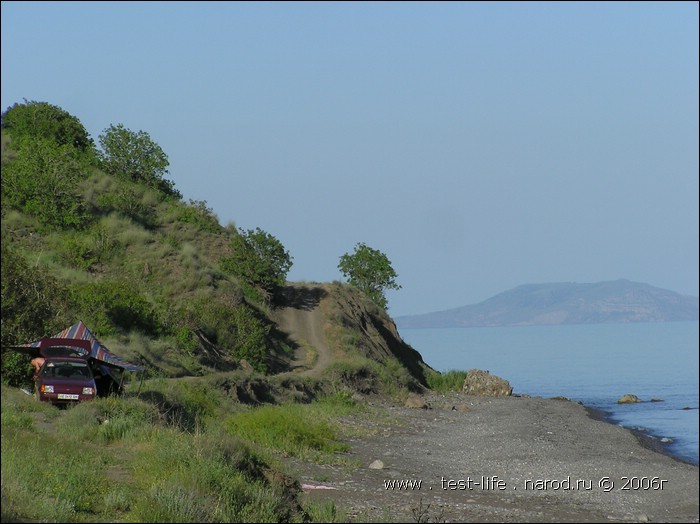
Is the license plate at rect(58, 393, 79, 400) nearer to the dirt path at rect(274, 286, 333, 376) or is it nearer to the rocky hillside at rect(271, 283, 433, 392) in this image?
the rocky hillside at rect(271, 283, 433, 392)

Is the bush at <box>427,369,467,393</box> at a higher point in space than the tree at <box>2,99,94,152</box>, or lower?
lower

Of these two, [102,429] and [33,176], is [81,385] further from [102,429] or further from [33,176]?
[33,176]

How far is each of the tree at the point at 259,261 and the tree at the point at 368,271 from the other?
608 inches

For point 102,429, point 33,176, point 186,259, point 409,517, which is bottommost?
point 409,517

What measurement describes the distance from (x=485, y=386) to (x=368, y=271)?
21.0 meters

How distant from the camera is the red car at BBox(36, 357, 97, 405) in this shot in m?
23.5

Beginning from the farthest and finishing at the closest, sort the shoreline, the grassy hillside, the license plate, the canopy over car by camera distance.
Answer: the shoreline → the canopy over car → the license plate → the grassy hillside

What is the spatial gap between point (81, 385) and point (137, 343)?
43.7 feet

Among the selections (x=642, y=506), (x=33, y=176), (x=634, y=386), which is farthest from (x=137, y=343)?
(x=634, y=386)

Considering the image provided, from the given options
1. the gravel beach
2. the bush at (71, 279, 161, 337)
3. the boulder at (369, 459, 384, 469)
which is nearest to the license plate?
the gravel beach

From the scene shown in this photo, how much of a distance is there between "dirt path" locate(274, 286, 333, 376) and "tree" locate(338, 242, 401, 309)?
11.9 m

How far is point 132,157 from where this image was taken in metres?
67.7

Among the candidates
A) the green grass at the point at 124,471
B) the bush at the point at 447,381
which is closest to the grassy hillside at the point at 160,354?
the green grass at the point at 124,471

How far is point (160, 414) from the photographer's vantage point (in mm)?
24688
